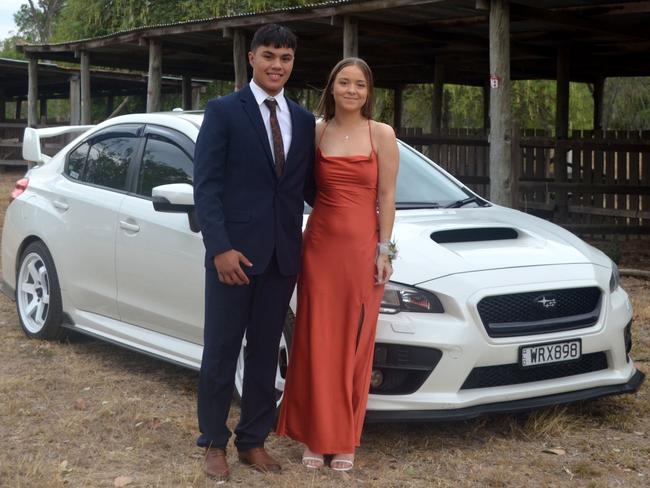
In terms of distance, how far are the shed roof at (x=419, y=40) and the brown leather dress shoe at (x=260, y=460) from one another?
7677mm

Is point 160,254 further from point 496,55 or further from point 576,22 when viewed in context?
point 576,22

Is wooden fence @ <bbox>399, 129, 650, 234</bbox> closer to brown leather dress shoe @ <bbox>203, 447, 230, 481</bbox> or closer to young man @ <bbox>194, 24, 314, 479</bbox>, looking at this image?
young man @ <bbox>194, 24, 314, 479</bbox>

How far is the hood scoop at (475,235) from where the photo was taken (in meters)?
5.21

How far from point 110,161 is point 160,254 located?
3.81ft

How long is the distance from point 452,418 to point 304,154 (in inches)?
54.0

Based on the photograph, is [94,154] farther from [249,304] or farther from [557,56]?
[557,56]

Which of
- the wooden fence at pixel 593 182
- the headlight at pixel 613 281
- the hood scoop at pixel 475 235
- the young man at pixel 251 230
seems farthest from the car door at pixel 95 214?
the wooden fence at pixel 593 182

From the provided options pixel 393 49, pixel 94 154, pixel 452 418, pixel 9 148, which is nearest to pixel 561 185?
pixel 393 49

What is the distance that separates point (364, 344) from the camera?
4609mm

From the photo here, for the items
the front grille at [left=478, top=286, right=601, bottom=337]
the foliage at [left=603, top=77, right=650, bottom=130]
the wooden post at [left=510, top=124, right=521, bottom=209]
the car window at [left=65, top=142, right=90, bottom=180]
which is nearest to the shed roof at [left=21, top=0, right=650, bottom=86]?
the wooden post at [left=510, top=124, right=521, bottom=209]

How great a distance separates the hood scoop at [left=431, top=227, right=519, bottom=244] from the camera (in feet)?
17.1

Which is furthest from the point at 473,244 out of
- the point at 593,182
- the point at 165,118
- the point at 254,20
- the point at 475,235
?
the point at 593,182

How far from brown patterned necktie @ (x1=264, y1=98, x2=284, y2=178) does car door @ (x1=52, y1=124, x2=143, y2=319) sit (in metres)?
2.11

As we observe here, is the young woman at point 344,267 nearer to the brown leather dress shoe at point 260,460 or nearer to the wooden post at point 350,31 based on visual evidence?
the brown leather dress shoe at point 260,460
